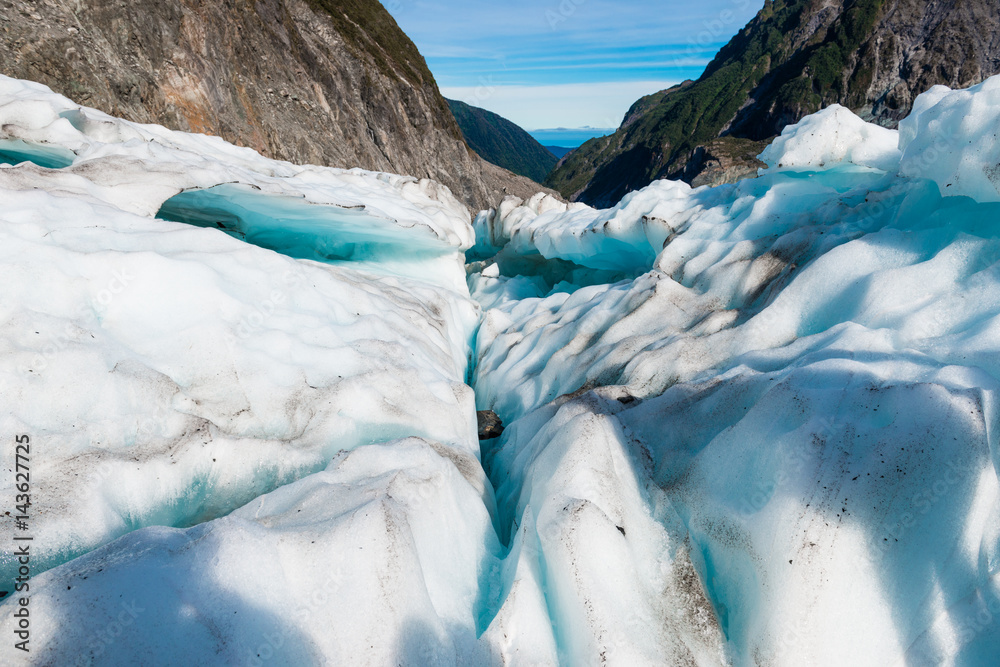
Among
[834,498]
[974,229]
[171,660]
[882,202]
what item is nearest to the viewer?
[171,660]

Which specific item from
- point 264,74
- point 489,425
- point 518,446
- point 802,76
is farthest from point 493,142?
point 518,446

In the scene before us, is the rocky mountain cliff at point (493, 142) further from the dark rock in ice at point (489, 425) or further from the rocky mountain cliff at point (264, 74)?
the dark rock in ice at point (489, 425)

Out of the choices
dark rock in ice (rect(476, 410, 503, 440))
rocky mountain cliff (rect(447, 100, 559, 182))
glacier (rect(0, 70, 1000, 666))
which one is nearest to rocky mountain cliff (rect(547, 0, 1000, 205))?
glacier (rect(0, 70, 1000, 666))

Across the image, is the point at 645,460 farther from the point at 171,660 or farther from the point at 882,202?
the point at 882,202

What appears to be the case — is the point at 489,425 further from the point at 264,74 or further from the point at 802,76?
the point at 802,76

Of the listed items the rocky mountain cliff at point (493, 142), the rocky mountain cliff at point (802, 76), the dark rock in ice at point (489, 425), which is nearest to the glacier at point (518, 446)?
the dark rock in ice at point (489, 425)

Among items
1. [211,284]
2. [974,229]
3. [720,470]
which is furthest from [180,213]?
[974,229]
